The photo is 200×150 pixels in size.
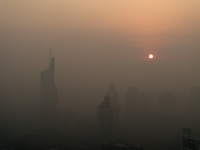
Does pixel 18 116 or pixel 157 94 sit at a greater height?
pixel 157 94

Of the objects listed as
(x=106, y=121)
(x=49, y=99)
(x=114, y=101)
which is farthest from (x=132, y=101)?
(x=49, y=99)

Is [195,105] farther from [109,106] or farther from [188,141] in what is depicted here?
[109,106]

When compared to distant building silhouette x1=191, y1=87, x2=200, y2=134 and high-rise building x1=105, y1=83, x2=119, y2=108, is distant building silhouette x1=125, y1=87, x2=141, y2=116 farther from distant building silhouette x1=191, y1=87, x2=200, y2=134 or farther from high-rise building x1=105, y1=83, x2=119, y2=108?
distant building silhouette x1=191, y1=87, x2=200, y2=134

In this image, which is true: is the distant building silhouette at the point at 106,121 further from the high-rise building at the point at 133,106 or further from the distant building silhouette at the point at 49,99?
the distant building silhouette at the point at 49,99

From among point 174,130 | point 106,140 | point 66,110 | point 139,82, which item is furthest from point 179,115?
point 66,110

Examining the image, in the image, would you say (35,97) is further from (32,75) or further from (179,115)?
(179,115)

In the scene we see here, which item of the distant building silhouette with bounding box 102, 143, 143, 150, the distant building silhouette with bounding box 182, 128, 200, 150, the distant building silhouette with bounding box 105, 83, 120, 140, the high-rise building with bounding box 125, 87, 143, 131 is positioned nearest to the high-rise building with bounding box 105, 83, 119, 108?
the distant building silhouette with bounding box 105, 83, 120, 140

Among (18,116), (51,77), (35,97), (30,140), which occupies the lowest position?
(30,140)
